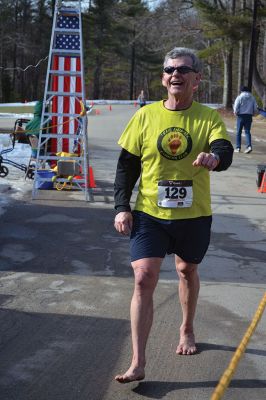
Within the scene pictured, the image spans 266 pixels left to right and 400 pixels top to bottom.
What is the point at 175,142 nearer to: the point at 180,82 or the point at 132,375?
the point at 180,82

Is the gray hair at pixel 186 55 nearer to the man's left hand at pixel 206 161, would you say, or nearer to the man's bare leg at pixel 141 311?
the man's left hand at pixel 206 161

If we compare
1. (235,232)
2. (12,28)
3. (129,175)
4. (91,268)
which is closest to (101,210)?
(235,232)

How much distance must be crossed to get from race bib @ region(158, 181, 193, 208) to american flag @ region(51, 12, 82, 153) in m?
6.28

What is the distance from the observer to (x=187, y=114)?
3.66 m

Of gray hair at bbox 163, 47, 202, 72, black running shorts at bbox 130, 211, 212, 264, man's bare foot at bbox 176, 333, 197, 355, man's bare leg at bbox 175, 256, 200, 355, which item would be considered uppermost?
gray hair at bbox 163, 47, 202, 72

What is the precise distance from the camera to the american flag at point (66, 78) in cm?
1017

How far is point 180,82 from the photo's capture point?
3617 millimetres

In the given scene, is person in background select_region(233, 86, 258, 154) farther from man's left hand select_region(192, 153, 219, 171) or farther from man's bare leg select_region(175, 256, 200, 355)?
man's left hand select_region(192, 153, 219, 171)

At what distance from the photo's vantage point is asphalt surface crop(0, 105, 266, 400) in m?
3.61

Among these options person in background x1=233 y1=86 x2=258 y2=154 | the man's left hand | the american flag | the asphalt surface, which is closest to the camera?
the man's left hand

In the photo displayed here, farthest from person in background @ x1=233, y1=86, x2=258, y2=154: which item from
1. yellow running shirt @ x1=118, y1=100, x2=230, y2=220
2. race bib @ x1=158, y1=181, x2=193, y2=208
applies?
race bib @ x1=158, y1=181, x2=193, y2=208

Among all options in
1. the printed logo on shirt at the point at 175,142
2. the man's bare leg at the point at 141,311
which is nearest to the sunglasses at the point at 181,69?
the printed logo on shirt at the point at 175,142

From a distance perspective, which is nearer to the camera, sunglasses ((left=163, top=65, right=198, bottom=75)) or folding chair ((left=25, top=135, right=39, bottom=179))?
sunglasses ((left=163, top=65, right=198, bottom=75))

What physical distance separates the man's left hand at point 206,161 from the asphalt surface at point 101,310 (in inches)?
51.6
